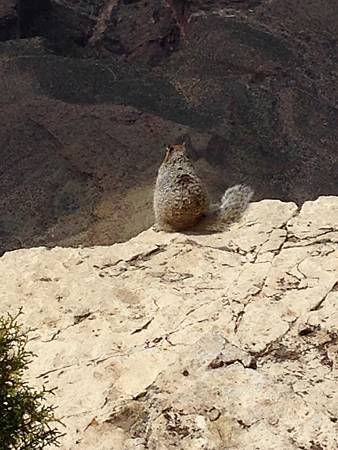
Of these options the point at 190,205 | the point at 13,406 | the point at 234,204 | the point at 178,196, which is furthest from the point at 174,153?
the point at 13,406

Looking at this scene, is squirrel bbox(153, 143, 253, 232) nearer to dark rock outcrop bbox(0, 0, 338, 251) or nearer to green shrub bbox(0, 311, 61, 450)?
green shrub bbox(0, 311, 61, 450)

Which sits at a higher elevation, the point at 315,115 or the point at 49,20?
the point at 49,20

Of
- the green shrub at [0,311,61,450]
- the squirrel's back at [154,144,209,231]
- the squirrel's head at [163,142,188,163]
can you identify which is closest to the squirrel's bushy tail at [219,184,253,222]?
the squirrel's back at [154,144,209,231]

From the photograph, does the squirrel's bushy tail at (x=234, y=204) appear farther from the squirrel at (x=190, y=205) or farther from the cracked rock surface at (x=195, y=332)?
the cracked rock surface at (x=195, y=332)

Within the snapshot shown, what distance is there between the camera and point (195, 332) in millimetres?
4543

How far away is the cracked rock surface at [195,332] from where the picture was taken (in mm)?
3627

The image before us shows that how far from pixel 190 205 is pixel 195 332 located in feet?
6.85

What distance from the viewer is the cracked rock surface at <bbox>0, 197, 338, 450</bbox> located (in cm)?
363

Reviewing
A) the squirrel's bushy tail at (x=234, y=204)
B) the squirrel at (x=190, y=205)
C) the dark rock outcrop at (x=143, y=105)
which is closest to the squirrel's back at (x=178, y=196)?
the squirrel at (x=190, y=205)

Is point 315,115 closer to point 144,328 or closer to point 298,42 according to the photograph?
point 298,42

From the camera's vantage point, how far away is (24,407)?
3117 millimetres

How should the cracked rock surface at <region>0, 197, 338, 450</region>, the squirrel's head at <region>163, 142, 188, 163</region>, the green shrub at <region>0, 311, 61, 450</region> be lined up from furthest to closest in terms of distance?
the squirrel's head at <region>163, 142, 188, 163</region> < the cracked rock surface at <region>0, 197, 338, 450</region> < the green shrub at <region>0, 311, 61, 450</region>

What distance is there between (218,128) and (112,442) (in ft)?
41.0

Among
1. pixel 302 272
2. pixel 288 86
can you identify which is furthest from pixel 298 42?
pixel 302 272
